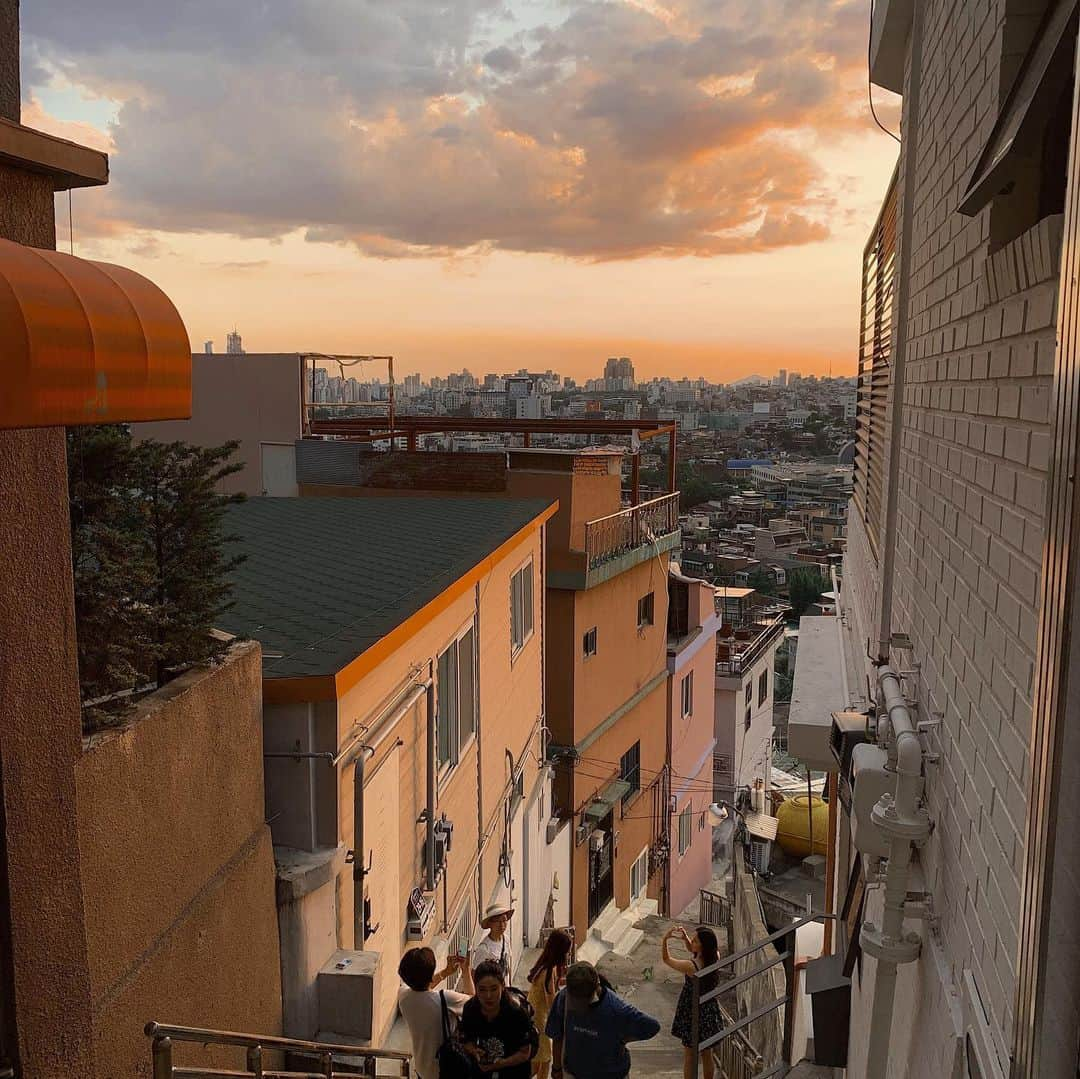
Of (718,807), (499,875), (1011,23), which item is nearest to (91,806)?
(1011,23)

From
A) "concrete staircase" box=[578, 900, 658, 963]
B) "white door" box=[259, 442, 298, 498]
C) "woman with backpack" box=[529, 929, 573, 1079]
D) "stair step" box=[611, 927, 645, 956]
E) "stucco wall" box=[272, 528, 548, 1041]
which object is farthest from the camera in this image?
"white door" box=[259, 442, 298, 498]

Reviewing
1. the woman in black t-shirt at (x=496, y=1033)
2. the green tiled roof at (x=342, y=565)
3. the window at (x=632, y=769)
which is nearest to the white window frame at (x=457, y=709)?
the green tiled roof at (x=342, y=565)

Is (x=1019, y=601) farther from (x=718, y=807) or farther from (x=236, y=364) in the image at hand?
(x=718, y=807)

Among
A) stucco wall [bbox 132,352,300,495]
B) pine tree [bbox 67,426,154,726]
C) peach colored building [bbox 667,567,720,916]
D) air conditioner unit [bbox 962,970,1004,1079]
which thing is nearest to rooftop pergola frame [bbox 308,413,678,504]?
stucco wall [bbox 132,352,300,495]

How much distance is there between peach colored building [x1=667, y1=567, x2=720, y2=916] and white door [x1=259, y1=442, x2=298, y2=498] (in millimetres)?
9309

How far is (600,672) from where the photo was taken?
1984cm

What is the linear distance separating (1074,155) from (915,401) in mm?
4101

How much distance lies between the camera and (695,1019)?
25.2 ft

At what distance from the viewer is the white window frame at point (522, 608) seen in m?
13.4

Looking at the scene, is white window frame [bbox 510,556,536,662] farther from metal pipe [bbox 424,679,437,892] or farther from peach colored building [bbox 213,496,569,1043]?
metal pipe [bbox 424,679,437,892]

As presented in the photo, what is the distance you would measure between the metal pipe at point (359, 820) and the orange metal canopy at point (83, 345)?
10.5 feet

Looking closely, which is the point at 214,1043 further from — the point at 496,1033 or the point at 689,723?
the point at 689,723

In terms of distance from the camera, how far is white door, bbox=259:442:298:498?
2003 cm

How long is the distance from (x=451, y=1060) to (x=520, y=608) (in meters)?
8.44
